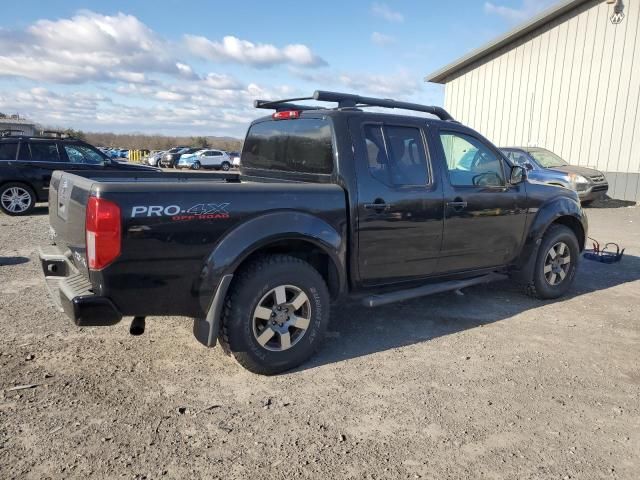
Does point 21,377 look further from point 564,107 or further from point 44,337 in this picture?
point 564,107

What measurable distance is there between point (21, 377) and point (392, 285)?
2.89 meters

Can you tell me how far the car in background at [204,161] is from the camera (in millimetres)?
40938

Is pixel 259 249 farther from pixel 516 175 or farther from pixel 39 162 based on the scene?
pixel 39 162

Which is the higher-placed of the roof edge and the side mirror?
the roof edge

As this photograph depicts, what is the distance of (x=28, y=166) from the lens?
10.9 m

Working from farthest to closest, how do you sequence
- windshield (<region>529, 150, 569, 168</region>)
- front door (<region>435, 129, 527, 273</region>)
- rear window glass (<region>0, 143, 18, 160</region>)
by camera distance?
windshield (<region>529, 150, 569, 168</region>), rear window glass (<region>0, 143, 18, 160</region>), front door (<region>435, 129, 527, 273</region>)

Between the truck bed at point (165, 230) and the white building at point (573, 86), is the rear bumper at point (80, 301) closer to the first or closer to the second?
the truck bed at point (165, 230)

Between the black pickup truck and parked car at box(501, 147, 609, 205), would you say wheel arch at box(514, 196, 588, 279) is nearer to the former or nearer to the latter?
the black pickup truck

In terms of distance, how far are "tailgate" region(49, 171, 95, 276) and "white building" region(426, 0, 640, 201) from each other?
17551 mm

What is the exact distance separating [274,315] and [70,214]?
156cm

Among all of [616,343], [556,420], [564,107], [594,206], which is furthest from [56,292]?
[564,107]

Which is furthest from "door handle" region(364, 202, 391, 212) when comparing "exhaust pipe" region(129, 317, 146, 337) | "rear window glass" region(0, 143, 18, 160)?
"rear window glass" region(0, 143, 18, 160)

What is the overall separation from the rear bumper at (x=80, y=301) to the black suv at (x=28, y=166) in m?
7.64

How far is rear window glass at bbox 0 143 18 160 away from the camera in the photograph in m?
10.8
